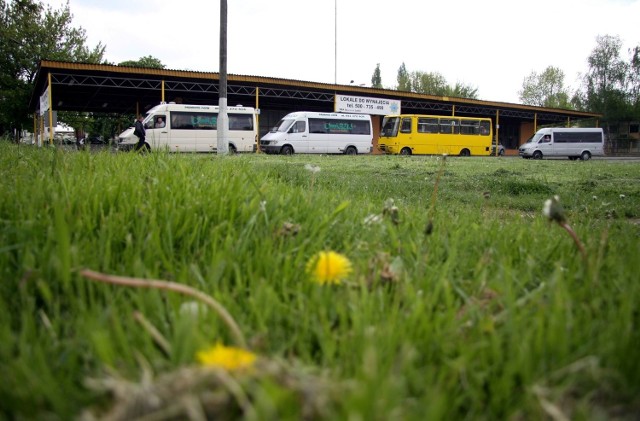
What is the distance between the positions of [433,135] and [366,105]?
495 centimetres

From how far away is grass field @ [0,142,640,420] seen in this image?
743 millimetres

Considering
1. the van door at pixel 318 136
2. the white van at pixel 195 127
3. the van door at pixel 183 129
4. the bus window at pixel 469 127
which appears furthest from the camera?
the bus window at pixel 469 127

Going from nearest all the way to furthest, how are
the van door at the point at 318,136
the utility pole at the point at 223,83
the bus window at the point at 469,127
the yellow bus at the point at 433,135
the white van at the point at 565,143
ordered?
the utility pole at the point at 223,83
the van door at the point at 318,136
the yellow bus at the point at 433,135
the bus window at the point at 469,127
the white van at the point at 565,143

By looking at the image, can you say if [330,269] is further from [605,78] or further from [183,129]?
[605,78]

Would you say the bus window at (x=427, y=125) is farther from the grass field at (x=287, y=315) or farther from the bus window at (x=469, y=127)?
the grass field at (x=287, y=315)

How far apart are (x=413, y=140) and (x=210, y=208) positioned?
29558 mm

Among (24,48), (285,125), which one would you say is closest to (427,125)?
(285,125)

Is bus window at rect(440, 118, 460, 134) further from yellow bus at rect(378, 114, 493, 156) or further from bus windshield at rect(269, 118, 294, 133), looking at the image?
bus windshield at rect(269, 118, 294, 133)

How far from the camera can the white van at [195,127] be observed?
23.6m

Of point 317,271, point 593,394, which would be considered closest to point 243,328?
point 317,271

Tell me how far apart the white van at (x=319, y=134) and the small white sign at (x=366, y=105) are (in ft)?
7.73

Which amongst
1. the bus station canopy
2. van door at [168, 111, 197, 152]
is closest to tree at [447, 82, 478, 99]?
the bus station canopy

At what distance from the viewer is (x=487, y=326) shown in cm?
115

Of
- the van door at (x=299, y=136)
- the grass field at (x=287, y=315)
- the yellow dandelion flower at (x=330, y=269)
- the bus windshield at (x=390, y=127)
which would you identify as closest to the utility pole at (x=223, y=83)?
the van door at (x=299, y=136)
